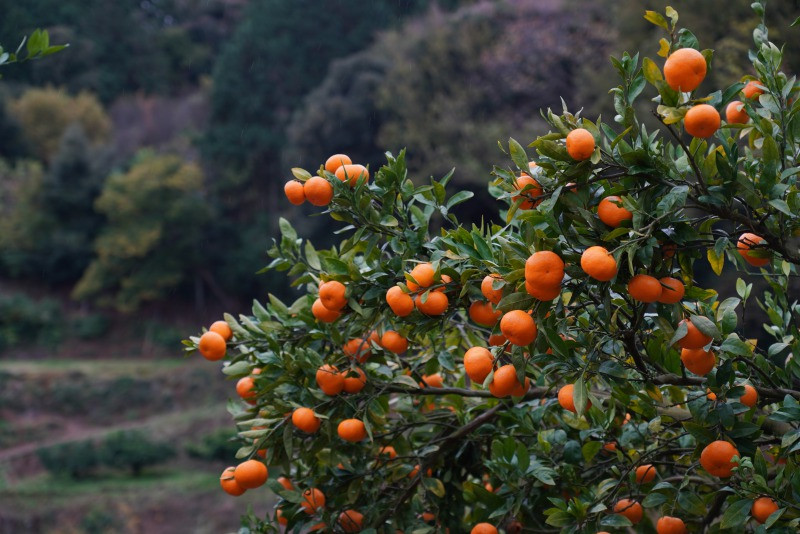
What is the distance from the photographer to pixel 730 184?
3.68 ft

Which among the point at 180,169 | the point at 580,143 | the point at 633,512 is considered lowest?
the point at 180,169

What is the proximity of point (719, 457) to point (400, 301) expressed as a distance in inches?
22.6

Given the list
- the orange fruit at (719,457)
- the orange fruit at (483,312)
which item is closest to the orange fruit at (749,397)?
the orange fruit at (719,457)

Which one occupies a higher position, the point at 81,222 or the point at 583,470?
the point at 583,470

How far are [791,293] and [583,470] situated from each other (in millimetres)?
5399

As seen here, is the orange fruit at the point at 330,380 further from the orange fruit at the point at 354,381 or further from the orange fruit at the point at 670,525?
the orange fruit at the point at 670,525

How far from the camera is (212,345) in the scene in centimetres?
165

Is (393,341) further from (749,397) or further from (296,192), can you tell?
(749,397)

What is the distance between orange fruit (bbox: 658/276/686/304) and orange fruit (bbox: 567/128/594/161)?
0.21 m

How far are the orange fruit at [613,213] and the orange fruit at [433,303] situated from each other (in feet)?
1.12

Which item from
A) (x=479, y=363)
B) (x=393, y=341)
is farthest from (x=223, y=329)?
(x=479, y=363)

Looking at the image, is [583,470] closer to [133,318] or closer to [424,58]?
[424,58]

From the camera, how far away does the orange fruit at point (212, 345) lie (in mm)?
1648

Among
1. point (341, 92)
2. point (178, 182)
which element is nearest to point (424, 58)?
point (341, 92)
